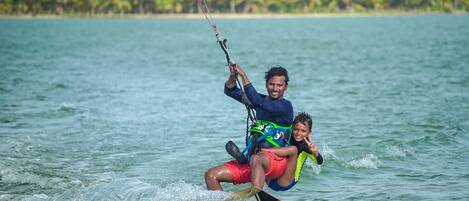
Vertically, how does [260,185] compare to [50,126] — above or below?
above

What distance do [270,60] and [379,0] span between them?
150470mm

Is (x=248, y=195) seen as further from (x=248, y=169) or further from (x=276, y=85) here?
(x=276, y=85)

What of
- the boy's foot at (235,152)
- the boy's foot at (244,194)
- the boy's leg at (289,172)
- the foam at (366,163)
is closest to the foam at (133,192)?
the boy's foot at (244,194)

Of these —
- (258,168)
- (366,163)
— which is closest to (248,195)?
(258,168)

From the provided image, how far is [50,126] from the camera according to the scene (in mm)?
19031

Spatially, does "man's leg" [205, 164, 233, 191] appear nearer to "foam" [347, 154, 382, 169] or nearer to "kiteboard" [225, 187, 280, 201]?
"kiteboard" [225, 187, 280, 201]

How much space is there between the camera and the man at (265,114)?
29.7ft

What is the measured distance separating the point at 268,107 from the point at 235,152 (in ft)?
2.20

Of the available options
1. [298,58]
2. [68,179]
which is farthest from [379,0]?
[68,179]

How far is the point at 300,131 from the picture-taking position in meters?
9.30

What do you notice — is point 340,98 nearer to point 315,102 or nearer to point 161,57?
point 315,102

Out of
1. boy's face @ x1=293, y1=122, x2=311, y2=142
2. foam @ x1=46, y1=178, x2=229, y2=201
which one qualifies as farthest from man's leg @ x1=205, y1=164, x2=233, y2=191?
boy's face @ x1=293, y1=122, x2=311, y2=142

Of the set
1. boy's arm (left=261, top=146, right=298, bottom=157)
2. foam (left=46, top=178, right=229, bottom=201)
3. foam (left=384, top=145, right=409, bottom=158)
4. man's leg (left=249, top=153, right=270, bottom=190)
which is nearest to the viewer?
man's leg (left=249, top=153, right=270, bottom=190)

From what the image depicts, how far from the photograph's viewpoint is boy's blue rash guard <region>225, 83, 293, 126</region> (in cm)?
906
